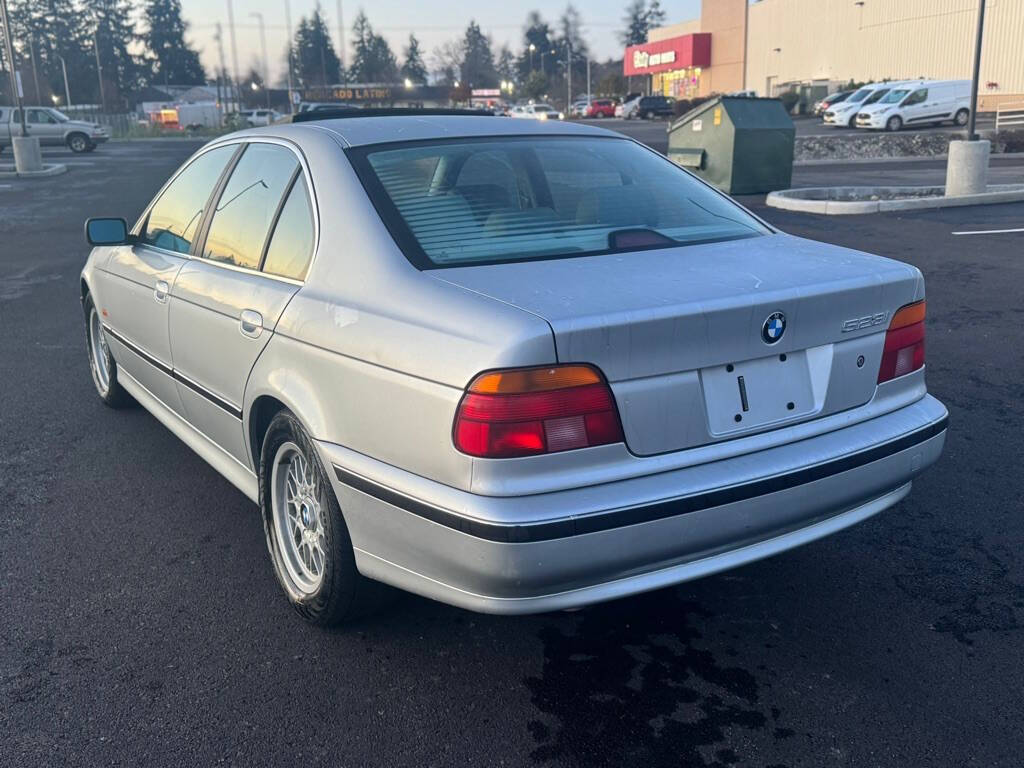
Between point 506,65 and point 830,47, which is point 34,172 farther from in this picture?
point 506,65

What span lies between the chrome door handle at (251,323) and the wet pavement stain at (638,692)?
1.40 m

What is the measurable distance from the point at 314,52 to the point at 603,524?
134 metres

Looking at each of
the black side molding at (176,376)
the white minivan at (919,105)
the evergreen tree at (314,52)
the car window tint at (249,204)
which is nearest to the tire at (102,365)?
the black side molding at (176,376)

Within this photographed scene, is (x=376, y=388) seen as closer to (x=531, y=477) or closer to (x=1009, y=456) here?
(x=531, y=477)

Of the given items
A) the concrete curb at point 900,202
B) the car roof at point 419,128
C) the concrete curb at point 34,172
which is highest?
the car roof at point 419,128

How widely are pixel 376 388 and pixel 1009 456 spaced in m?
3.33

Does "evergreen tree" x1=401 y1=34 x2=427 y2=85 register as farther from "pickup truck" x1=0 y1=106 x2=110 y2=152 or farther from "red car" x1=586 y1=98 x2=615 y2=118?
"pickup truck" x1=0 y1=106 x2=110 y2=152

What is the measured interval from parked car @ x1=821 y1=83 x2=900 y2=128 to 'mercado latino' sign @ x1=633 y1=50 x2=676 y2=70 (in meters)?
34.9

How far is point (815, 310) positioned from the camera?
276 centimetres

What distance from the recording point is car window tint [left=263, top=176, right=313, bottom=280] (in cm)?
319

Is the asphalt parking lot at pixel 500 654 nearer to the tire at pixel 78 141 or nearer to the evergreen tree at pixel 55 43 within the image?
the tire at pixel 78 141

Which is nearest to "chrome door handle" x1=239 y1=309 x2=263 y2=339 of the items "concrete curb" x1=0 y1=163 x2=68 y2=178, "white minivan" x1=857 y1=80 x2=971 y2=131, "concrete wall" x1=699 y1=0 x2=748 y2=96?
"concrete curb" x1=0 y1=163 x2=68 y2=178

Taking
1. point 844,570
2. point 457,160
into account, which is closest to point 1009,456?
point 844,570

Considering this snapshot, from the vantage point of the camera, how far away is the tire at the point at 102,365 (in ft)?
18.0
